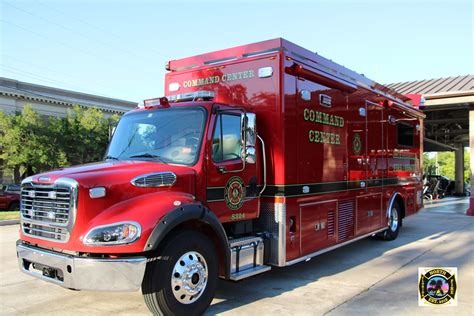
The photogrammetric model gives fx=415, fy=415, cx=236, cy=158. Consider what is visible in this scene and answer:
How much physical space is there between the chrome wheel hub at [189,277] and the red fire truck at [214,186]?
0.01 m

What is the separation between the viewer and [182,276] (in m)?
4.29

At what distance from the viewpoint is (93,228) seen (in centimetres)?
391

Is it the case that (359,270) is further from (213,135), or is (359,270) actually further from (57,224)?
(57,224)

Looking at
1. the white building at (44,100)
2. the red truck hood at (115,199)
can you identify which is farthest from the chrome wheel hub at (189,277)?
the white building at (44,100)

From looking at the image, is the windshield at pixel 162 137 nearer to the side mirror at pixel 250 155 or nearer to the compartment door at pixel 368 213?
the side mirror at pixel 250 155

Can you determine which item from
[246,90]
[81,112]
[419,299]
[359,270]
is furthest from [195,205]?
[81,112]

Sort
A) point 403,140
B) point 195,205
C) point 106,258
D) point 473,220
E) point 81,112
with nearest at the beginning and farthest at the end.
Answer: point 106,258 < point 195,205 < point 403,140 < point 473,220 < point 81,112

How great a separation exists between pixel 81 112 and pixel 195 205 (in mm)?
28698

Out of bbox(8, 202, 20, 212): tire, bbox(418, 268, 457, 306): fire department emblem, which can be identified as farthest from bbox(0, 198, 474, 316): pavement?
bbox(8, 202, 20, 212): tire

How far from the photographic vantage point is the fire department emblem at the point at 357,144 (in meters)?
7.53

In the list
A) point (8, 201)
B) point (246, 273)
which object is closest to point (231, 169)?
point (246, 273)

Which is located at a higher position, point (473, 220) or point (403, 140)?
point (403, 140)

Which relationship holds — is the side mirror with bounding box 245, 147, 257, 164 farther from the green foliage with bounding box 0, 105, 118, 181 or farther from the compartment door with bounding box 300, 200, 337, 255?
the green foliage with bounding box 0, 105, 118, 181

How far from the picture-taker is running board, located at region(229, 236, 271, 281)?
16.4 feet
